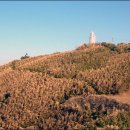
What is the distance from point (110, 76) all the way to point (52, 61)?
39.6 ft

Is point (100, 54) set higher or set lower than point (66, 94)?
higher

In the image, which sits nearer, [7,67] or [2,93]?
[2,93]

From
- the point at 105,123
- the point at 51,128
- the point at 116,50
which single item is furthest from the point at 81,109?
the point at 116,50

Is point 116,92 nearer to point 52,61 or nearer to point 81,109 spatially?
point 81,109

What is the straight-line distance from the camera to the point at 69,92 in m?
39.3

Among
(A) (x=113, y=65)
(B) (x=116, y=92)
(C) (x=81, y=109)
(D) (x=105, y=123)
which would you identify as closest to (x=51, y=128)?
(C) (x=81, y=109)

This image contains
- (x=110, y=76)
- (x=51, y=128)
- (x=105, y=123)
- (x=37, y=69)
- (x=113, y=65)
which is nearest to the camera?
(x=105, y=123)

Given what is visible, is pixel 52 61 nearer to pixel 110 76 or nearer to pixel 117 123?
pixel 110 76

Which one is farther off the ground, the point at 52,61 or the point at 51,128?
the point at 52,61

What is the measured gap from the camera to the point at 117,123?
28797mm

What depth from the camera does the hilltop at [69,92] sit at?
3225 cm

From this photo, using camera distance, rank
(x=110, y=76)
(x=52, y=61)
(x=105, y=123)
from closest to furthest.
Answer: (x=105, y=123)
(x=110, y=76)
(x=52, y=61)

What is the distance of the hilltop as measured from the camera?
3225cm

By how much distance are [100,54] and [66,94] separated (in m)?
13.1
